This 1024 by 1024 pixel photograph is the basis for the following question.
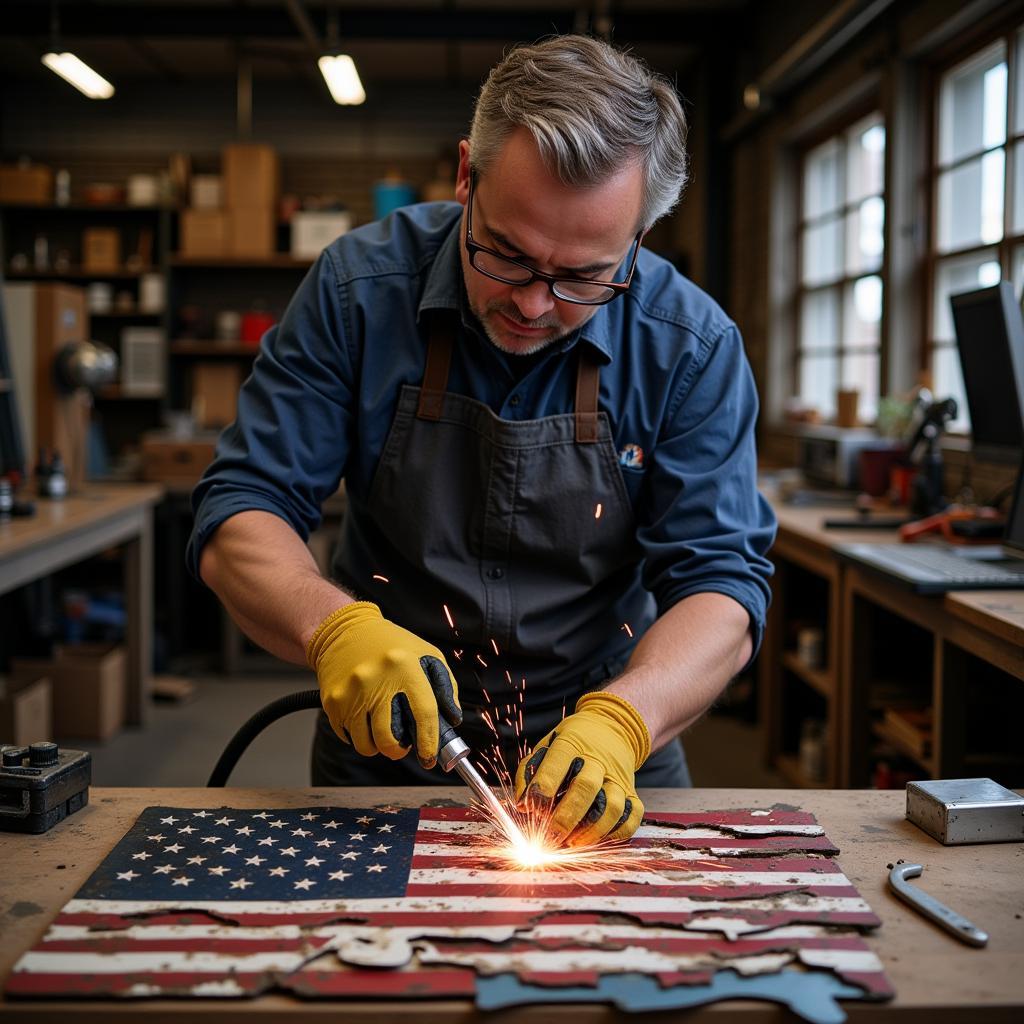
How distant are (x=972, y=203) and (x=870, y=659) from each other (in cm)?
192

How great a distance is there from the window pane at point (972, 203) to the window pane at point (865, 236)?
323 mm

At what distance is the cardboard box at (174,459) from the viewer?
17.7 ft

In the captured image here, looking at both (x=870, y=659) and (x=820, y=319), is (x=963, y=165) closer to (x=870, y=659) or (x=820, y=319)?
(x=820, y=319)

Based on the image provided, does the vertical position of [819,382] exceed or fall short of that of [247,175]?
it falls short

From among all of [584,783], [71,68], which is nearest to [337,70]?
[71,68]

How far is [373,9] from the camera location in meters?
6.20

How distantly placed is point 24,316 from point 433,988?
4.01m

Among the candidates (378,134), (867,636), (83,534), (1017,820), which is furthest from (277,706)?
(378,134)

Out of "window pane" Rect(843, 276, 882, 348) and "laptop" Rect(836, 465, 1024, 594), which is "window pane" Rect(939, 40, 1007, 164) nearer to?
"window pane" Rect(843, 276, 882, 348)

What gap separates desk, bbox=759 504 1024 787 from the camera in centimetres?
212

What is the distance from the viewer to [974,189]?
3900 millimetres

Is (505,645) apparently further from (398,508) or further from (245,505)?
(245,505)

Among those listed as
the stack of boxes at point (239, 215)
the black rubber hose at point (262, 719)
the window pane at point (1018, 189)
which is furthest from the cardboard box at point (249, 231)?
the black rubber hose at point (262, 719)

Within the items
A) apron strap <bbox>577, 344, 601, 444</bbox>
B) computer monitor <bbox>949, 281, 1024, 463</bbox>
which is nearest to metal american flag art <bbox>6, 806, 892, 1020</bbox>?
apron strap <bbox>577, 344, 601, 444</bbox>
